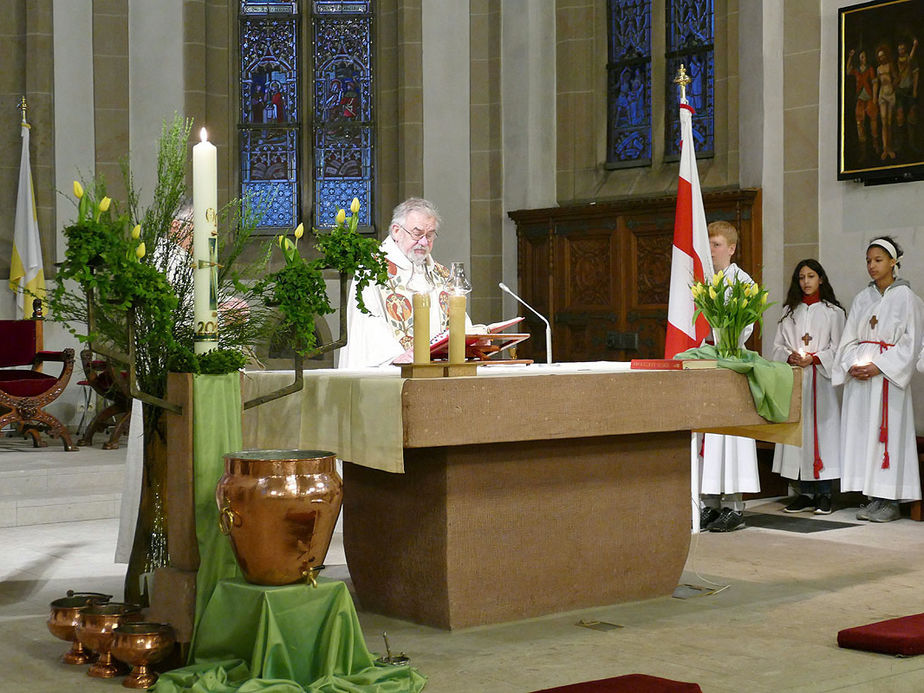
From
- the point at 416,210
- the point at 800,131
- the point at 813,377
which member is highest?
the point at 800,131

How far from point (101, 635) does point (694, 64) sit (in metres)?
8.35

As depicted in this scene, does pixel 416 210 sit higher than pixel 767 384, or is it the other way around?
pixel 416 210

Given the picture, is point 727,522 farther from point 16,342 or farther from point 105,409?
point 16,342

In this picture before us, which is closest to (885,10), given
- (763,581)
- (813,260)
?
(813,260)

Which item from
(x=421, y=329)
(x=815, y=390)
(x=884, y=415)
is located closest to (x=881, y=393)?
(x=884, y=415)

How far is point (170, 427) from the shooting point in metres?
4.41

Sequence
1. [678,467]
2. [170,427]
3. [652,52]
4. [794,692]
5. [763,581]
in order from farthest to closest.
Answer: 1. [652,52]
2. [763,581]
3. [678,467]
4. [170,427]
5. [794,692]

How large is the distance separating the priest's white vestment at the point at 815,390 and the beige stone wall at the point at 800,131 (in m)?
0.99

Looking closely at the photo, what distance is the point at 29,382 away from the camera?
9.85 meters

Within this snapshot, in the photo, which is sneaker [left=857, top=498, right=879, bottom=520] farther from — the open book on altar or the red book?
the open book on altar

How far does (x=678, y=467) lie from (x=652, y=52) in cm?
673

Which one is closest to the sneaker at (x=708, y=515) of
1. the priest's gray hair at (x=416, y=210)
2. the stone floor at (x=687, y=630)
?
the stone floor at (x=687, y=630)

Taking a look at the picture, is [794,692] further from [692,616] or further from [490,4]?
[490,4]

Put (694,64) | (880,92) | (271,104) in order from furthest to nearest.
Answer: (271,104) < (694,64) < (880,92)
